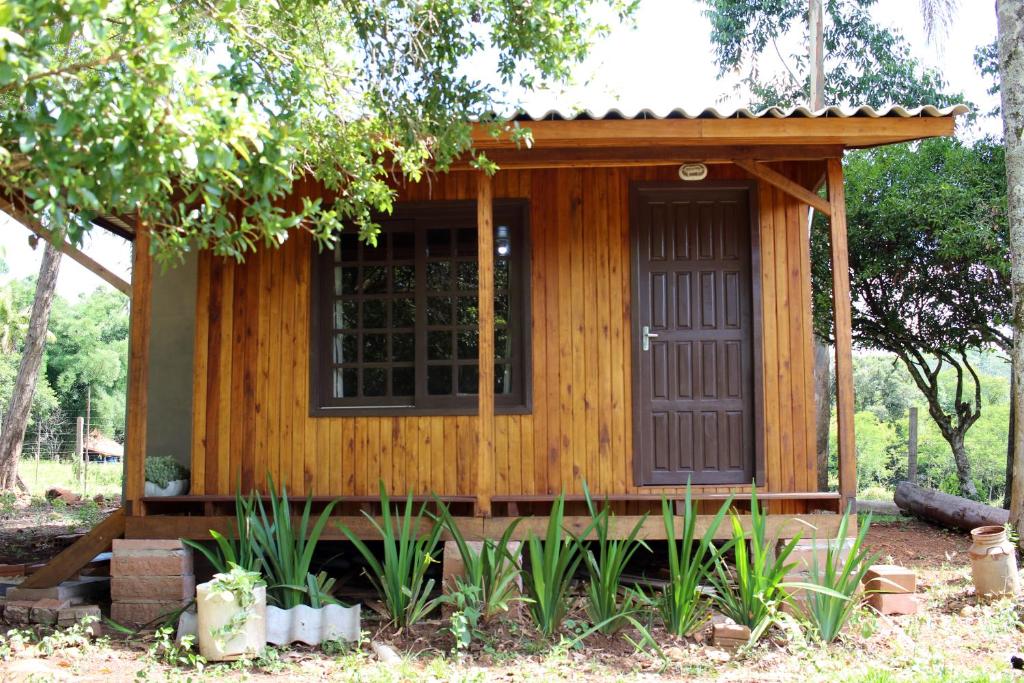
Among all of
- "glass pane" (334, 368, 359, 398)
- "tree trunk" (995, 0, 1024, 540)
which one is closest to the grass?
"glass pane" (334, 368, 359, 398)

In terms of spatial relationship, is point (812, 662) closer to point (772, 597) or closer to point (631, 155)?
point (772, 597)

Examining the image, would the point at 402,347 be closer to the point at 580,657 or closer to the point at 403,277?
the point at 403,277

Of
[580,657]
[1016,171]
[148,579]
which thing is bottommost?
[580,657]

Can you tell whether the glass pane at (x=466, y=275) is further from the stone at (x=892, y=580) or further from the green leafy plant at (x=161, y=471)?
the stone at (x=892, y=580)

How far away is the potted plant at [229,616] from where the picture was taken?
4645 mm

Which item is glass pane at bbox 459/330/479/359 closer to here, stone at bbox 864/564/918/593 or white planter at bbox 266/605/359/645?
white planter at bbox 266/605/359/645

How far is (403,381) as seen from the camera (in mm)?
6430

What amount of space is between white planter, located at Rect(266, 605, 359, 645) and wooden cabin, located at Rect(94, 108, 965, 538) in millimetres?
1003

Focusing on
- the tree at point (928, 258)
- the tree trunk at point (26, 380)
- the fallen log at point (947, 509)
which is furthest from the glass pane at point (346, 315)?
the tree trunk at point (26, 380)

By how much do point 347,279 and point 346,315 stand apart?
26 centimetres

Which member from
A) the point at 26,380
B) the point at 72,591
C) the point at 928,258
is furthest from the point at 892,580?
the point at 26,380

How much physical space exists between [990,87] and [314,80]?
16481 millimetres

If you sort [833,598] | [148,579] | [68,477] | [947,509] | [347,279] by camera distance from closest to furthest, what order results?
[833,598] < [148,579] < [347,279] < [947,509] < [68,477]

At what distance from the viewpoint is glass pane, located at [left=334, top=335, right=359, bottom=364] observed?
6484 millimetres
